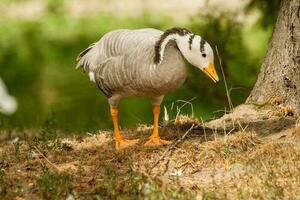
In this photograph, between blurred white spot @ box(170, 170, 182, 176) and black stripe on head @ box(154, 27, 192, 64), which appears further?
black stripe on head @ box(154, 27, 192, 64)

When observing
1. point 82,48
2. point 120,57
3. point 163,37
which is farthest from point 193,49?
point 82,48

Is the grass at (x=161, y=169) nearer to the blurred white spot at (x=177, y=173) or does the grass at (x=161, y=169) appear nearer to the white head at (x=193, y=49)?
the blurred white spot at (x=177, y=173)

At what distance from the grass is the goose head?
21.4 inches

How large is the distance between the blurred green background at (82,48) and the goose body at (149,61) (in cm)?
94

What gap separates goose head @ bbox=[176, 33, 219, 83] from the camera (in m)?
6.46

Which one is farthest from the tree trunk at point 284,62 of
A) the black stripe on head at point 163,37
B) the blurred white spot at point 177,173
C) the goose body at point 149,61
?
the blurred white spot at point 177,173

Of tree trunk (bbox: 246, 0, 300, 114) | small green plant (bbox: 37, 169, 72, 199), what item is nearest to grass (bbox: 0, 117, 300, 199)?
small green plant (bbox: 37, 169, 72, 199)

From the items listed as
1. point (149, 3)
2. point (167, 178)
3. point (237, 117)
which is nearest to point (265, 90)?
point (237, 117)

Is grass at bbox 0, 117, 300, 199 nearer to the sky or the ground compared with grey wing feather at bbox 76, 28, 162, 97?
nearer to the ground

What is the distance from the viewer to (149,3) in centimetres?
1552

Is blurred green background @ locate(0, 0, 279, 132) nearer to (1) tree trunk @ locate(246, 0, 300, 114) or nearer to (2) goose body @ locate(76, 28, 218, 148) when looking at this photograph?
(1) tree trunk @ locate(246, 0, 300, 114)

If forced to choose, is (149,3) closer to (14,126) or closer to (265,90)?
(14,126)

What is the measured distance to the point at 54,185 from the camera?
5758 mm

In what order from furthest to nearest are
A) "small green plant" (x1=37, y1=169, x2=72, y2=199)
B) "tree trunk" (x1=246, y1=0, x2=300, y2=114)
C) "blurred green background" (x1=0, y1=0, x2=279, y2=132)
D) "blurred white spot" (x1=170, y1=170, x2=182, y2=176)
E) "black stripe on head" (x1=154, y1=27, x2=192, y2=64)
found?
"blurred green background" (x1=0, y1=0, x2=279, y2=132) → "tree trunk" (x1=246, y1=0, x2=300, y2=114) → "black stripe on head" (x1=154, y1=27, x2=192, y2=64) → "blurred white spot" (x1=170, y1=170, x2=182, y2=176) → "small green plant" (x1=37, y1=169, x2=72, y2=199)
